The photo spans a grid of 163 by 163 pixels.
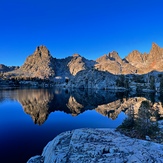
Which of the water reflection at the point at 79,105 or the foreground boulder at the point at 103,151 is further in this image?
the water reflection at the point at 79,105

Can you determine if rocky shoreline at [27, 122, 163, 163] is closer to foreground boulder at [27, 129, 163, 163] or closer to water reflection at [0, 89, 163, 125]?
foreground boulder at [27, 129, 163, 163]

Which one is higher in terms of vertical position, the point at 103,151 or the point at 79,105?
the point at 103,151

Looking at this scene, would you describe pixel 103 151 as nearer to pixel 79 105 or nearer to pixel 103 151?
pixel 103 151

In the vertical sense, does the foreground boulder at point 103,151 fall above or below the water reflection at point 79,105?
above

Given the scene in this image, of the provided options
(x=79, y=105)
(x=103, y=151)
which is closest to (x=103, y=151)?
(x=103, y=151)

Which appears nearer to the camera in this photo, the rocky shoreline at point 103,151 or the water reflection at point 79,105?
the rocky shoreline at point 103,151

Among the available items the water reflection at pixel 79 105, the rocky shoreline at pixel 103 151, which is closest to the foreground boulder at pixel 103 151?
the rocky shoreline at pixel 103 151

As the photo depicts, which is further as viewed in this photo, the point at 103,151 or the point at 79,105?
the point at 79,105

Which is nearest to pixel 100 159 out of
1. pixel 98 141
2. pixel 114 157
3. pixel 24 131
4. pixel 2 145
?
pixel 114 157

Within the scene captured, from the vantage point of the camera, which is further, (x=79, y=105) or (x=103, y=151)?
(x=79, y=105)

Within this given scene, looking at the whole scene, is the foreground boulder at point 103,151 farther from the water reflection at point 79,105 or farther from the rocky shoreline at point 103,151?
the water reflection at point 79,105

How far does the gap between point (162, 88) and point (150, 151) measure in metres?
135

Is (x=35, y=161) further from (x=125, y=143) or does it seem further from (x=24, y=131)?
(x=24, y=131)

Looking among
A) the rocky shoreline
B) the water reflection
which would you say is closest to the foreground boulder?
the rocky shoreline
